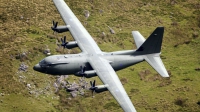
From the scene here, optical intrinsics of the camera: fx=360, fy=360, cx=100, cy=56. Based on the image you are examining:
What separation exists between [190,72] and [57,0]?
88.3ft

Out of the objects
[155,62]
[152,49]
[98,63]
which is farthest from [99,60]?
[152,49]

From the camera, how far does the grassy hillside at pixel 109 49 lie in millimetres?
57312

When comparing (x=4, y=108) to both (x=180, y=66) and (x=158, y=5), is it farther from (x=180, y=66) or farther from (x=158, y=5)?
(x=158, y=5)

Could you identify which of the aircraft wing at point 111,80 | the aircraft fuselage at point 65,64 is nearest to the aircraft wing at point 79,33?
the aircraft fuselage at point 65,64

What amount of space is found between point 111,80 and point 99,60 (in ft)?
15.8

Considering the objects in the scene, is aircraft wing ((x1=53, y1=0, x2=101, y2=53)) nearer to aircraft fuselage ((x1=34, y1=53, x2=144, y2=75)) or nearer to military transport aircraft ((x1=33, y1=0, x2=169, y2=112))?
military transport aircraft ((x1=33, y1=0, x2=169, y2=112))

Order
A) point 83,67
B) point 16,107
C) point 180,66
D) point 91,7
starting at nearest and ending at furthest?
point 83,67, point 16,107, point 180,66, point 91,7

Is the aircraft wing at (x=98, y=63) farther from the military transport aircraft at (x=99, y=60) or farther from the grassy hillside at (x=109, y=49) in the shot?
the grassy hillside at (x=109, y=49)

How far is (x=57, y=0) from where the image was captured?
203 feet

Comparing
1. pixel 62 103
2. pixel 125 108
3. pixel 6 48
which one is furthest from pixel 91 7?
pixel 125 108

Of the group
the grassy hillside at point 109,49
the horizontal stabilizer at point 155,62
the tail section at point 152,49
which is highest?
the tail section at point 152,49

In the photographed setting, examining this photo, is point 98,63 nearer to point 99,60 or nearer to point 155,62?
point 99,60

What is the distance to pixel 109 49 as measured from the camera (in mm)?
67688

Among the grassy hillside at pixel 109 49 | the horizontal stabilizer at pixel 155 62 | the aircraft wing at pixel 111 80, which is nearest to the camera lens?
the aircraft wing at pixel 111 80
